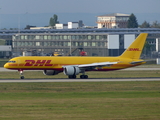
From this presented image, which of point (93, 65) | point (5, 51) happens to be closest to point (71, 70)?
point (93, 65)

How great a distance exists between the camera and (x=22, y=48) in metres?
145

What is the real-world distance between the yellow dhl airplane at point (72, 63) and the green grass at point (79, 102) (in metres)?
10.8

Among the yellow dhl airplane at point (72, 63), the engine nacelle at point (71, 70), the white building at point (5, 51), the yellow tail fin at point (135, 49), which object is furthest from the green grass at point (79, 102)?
the white building at point (5, 51)

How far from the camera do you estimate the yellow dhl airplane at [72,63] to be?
5419 cm

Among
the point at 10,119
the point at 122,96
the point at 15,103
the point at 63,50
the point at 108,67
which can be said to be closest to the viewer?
the point at 10,119

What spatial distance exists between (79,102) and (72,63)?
84.8 ft

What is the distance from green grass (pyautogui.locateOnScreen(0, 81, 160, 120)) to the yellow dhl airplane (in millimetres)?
10799

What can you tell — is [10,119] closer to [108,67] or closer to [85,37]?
[108,67]

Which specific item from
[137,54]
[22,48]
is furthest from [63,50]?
[137,54]

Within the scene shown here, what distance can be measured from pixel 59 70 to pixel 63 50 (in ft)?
269

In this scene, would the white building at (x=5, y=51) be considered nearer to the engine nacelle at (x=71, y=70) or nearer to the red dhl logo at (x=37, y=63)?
the red dhl logo at (x=37, y=63)

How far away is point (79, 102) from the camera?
101 ft

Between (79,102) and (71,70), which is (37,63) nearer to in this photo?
(71,70)

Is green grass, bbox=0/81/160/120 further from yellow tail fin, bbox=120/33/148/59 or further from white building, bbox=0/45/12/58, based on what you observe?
white building, bbox=0/45/12/58
